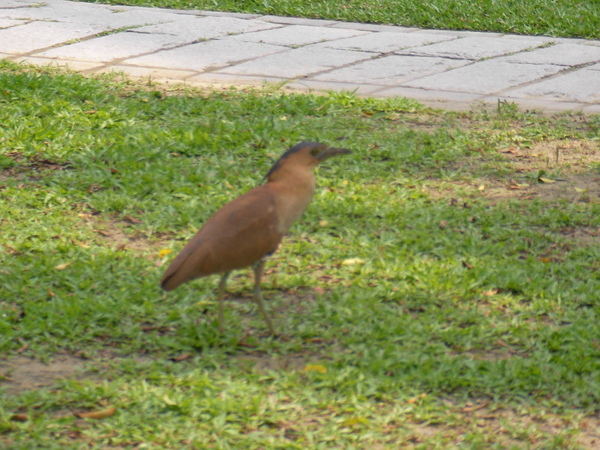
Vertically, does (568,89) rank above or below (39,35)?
below

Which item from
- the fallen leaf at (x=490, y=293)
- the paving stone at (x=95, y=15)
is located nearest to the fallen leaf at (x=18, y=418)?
the fallen leaf at (x=490, y=293)

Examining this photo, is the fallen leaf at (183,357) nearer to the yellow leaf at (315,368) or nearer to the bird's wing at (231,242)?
the bird's wing at (231,242)

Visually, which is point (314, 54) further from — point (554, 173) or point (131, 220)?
point (131, 220)

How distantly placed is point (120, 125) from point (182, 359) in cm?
303

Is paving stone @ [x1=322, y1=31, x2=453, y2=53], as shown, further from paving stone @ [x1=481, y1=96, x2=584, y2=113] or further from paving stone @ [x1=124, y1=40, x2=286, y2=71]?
paving stone @ [x1=481, y1=96, x2=584, y2=113]

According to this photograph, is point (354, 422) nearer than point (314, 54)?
Yes

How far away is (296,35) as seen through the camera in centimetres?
925

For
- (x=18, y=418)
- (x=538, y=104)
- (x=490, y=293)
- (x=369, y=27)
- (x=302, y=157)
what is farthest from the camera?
(x=369, y=27)

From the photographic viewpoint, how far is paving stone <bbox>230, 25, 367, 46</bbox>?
9.01m

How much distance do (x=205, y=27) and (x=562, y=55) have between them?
3.64 m

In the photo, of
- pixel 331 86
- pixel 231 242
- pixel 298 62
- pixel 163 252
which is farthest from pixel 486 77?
pixel 231 242

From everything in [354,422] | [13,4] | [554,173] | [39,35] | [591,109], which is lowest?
[354,422]

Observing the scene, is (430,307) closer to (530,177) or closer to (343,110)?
(530,177)

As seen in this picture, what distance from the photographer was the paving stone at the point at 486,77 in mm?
7441
